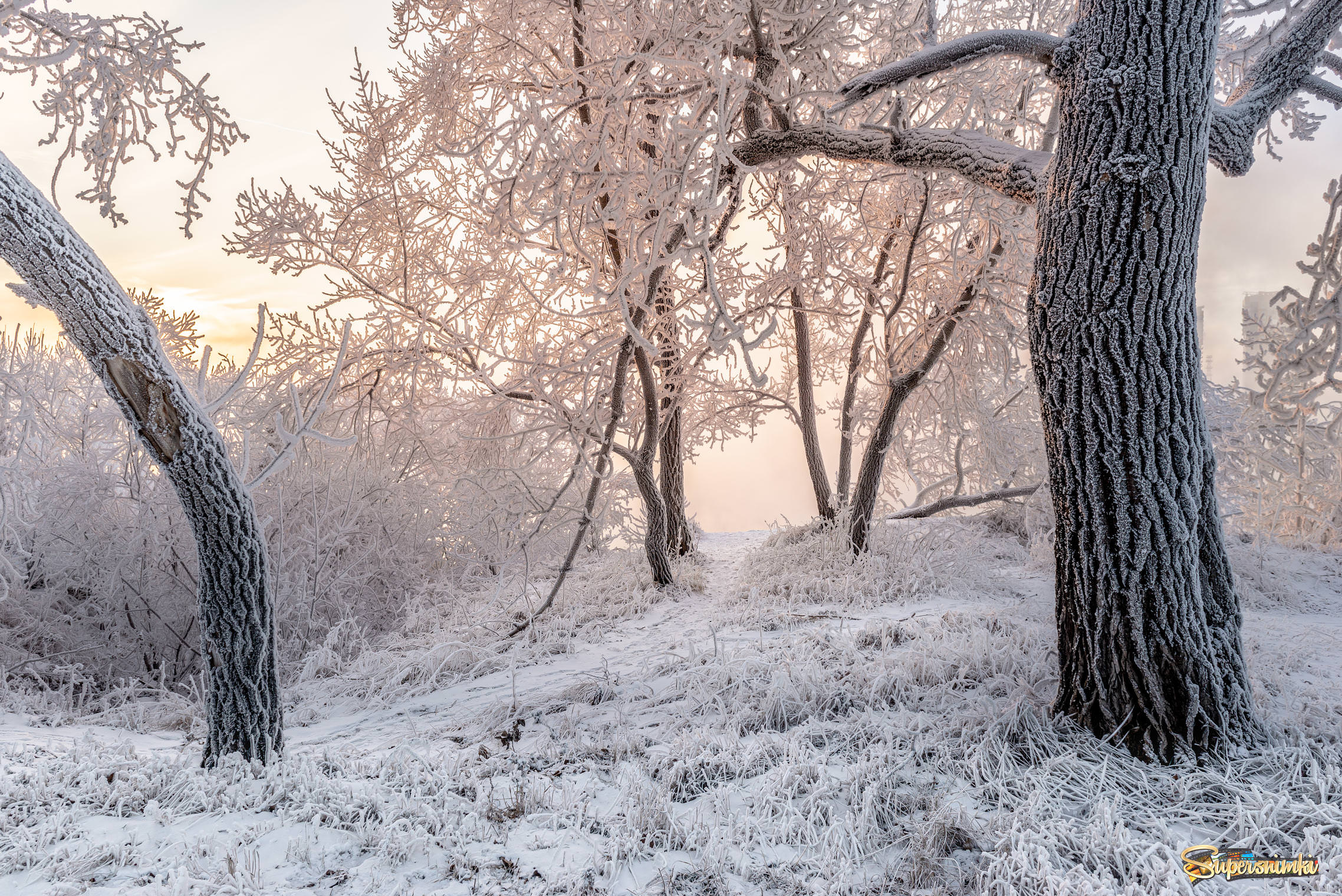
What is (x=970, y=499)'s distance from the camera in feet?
23.7

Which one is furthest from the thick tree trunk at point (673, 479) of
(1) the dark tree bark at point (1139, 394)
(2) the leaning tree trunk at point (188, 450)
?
(1) the dark tree bark at point (1139, 394)

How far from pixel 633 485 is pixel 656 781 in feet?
16.4

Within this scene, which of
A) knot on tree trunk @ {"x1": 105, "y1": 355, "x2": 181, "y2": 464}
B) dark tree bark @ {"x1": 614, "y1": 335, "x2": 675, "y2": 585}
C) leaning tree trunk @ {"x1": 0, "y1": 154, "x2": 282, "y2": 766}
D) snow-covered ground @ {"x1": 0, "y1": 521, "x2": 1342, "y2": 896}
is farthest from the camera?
dark tree bark @ {"x1": 614, "y1": 335, "x2": 675, "y2": 585}

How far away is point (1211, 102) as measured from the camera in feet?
10.6

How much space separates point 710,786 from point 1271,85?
13.3ft

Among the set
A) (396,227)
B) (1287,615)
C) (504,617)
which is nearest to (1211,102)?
(1287,615)

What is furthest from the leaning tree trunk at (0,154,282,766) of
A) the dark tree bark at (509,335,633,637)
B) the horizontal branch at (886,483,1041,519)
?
the horizontal branch at (886,483,1041,519)

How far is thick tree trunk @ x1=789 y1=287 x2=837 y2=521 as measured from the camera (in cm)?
802

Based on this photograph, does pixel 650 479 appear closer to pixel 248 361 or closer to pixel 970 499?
Result: pixel 970 499

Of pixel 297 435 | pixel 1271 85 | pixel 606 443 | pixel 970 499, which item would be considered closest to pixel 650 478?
→ pixel 606 443

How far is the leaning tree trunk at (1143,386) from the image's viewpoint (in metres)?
2.96

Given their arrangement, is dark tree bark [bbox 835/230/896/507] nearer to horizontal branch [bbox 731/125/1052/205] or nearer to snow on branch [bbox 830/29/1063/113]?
horizontal branch [bbox 731/125/1052/205]

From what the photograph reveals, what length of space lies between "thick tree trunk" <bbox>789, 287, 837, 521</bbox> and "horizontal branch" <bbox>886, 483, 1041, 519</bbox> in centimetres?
87

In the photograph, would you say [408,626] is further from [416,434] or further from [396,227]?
[396,227]
